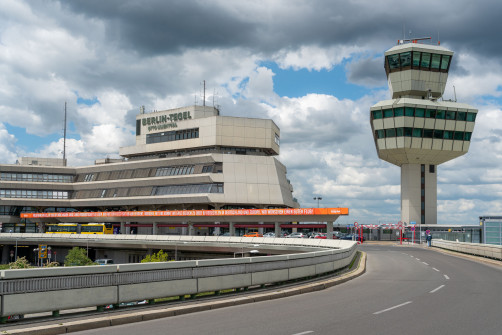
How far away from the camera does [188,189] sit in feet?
316

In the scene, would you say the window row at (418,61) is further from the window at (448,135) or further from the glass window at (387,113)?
the window at (448,135)

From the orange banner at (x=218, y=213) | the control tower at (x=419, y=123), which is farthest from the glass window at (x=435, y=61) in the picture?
the orange banner at (x=218, y=213)

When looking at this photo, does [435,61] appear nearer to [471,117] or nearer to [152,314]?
[471,117]

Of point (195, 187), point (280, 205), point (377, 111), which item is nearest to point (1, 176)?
point (195, 187)

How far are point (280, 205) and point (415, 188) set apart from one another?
26.0 m

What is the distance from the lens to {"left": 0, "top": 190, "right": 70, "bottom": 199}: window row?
114688mm

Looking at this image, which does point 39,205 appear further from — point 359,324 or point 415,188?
point 359,324

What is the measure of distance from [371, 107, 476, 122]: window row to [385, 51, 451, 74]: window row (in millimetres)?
8531

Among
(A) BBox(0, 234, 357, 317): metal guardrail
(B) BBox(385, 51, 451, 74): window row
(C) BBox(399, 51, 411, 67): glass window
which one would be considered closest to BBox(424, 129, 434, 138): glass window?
(B) BBox(385, 51, 451, 74): window row

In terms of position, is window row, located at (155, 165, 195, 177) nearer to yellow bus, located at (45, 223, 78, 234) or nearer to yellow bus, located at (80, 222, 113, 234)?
yellow bus, located at (80, 222, 113, 234)

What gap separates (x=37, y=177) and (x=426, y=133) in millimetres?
87558

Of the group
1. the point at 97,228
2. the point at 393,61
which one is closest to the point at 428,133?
the point at 393,61

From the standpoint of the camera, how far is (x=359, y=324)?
41.7 ft

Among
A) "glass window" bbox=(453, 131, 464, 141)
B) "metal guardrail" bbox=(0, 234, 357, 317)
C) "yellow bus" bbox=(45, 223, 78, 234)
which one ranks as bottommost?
"yellow bus" bbox=(45, 223, 78, 234)
